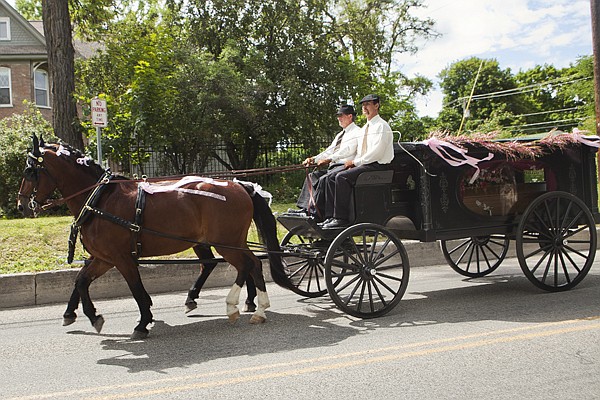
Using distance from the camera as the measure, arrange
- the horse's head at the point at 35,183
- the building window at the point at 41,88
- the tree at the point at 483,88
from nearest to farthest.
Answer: the horse's head at the point at 35,183 < the building window at the point at 41,88 < the tree at the point at 483,88

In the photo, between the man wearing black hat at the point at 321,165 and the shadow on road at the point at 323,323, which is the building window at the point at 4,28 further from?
the shadow on road at the point at 323,323

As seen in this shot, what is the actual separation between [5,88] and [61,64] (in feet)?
54.6

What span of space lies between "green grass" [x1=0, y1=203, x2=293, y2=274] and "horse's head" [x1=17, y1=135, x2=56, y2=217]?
2.44 m

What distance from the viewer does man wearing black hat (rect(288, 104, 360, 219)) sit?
23.2ft

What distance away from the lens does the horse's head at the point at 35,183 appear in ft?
19.7

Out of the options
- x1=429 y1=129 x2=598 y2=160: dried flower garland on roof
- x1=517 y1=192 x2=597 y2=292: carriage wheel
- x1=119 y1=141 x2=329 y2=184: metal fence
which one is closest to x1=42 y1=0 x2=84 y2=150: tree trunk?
x1=119 y1=141 x2=329 y2=184: metal fence

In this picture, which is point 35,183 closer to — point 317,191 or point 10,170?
point 317,191

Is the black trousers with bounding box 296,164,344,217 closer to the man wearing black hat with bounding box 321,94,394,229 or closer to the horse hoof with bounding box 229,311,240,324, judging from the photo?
the man wearing black hat with bounding box 321,94,394,229

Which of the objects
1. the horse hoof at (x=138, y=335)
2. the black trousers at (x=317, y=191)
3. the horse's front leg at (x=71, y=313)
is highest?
the black trousers at (x=317, y=191)

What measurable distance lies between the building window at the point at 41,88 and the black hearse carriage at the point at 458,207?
25.4 meters

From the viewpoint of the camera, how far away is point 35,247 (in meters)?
9.37

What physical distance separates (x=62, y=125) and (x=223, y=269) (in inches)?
311

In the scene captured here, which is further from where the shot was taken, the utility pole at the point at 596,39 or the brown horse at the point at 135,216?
the utility pole at the point at 596,39

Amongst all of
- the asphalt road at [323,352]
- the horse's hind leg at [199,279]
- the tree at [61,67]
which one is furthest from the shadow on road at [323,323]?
the tree at [61,67]
